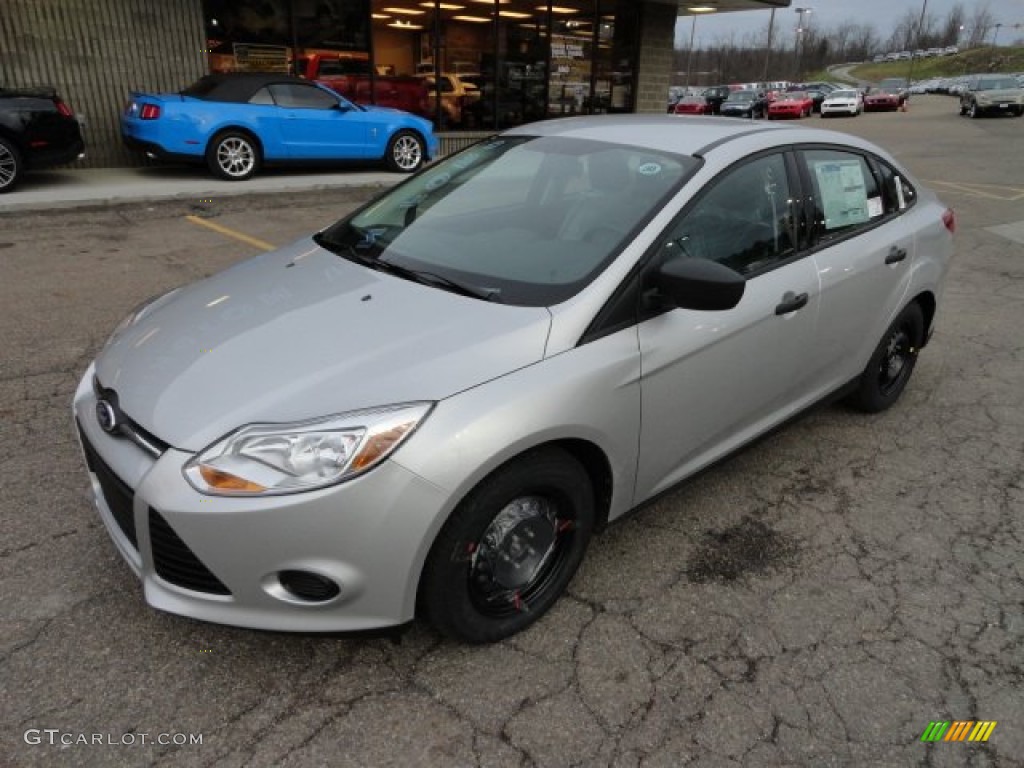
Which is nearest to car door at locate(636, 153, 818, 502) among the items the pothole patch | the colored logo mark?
the pothole patch

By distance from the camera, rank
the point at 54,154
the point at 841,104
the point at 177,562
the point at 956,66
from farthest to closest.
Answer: the point at 956,66
the point at 841,104
the point at 54,154
the point at 177,562

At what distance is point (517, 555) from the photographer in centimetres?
241

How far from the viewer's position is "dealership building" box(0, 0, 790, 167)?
36.8 feet

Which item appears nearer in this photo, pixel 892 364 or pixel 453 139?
pixel 892 364

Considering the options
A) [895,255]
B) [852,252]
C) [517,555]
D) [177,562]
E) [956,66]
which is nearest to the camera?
[177,562]

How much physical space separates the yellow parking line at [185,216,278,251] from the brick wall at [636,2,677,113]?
12412mm

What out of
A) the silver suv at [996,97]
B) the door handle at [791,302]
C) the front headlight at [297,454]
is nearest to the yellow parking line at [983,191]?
the door handle at [791,302]

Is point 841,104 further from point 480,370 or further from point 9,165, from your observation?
point 480,370

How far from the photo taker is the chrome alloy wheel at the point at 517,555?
2311 mm

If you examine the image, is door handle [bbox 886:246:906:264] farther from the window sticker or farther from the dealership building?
the dealership building

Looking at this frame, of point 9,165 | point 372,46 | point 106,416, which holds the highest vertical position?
point 372,46

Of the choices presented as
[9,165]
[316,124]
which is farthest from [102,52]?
[316,124]

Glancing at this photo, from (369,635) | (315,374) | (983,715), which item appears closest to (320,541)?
(369,635)

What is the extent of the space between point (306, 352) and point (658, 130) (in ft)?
6.04
